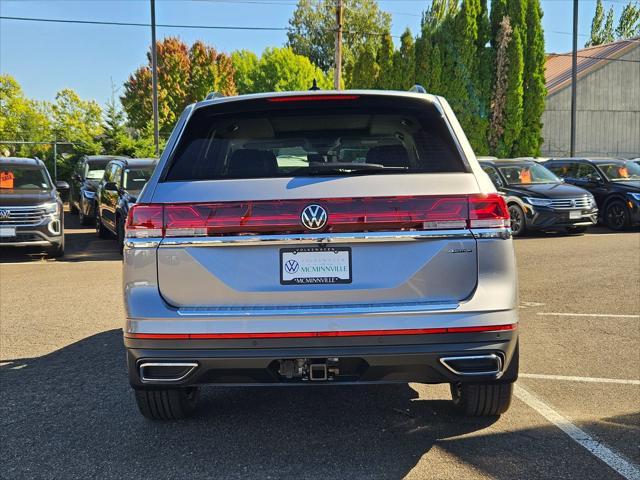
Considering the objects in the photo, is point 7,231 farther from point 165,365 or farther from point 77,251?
point 165,365

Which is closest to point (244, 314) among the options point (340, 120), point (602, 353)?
point (340, 120)

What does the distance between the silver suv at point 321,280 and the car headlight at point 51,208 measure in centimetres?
932

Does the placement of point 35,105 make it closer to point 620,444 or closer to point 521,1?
point 521,1

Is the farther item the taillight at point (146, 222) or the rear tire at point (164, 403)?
the rear tire at point (164, 403)

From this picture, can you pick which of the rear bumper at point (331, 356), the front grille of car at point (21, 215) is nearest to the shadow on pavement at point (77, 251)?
the front grille of car at point (21, 215)

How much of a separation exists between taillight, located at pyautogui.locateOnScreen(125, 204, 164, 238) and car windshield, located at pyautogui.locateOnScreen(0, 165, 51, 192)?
10.4 m

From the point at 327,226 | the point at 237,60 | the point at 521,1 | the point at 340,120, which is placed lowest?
the point at 327,226

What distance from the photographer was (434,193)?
135 inches

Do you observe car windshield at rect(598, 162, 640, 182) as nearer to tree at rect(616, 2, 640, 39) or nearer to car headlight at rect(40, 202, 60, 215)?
car headlight at rect(40, 202, 60, 215)

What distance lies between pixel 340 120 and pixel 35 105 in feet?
229

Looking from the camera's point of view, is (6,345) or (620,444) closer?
(620,444)

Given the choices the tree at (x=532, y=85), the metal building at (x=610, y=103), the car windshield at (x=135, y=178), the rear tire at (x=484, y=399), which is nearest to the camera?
the rear tire at (x=484, y=399)

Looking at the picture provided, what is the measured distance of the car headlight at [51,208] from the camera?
1215cm

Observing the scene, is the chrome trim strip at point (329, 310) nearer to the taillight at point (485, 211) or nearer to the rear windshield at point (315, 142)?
the taillight at point (485, 211)
